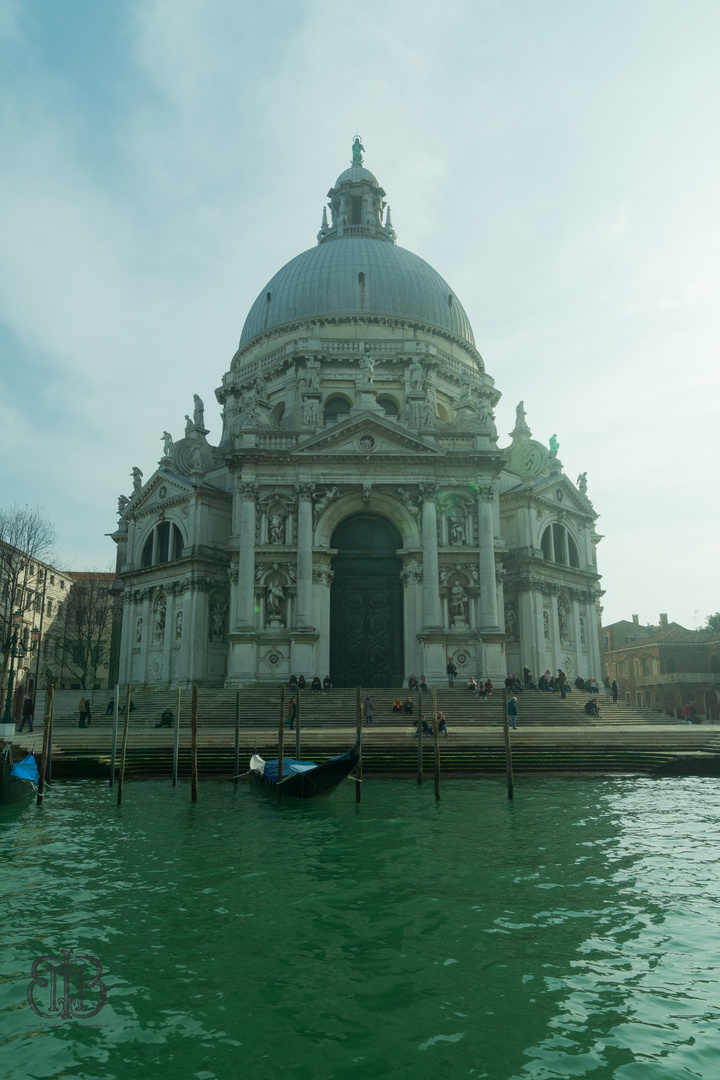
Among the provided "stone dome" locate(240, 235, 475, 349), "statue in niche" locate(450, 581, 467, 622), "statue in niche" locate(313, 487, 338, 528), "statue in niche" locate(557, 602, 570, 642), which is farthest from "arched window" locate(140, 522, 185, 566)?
"statue in niche" locate(557, 602, 570, 642)

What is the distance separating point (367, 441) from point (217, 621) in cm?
1029

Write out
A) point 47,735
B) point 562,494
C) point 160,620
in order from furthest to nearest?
point 562,494 → point 160,620 → point 47,735

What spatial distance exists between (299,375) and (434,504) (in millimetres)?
9301

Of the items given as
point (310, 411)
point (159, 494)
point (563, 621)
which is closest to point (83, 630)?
point (159, 494)

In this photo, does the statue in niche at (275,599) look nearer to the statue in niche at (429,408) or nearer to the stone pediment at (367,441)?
the stone pediment at (367,441)

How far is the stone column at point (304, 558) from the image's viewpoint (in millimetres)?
28109

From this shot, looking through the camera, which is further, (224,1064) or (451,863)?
(451,863)

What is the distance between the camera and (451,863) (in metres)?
10.1

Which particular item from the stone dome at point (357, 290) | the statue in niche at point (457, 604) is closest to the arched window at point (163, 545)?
the stone dome at point (357, 290)

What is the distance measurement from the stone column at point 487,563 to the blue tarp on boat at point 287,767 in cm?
1381

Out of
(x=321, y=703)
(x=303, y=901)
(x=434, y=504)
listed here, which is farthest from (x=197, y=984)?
(x=434, y=504)

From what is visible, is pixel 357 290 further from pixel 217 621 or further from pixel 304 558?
pixel 217 621

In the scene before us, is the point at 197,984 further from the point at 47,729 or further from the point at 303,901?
the point at 47,729

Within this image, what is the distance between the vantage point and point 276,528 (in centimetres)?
2942
